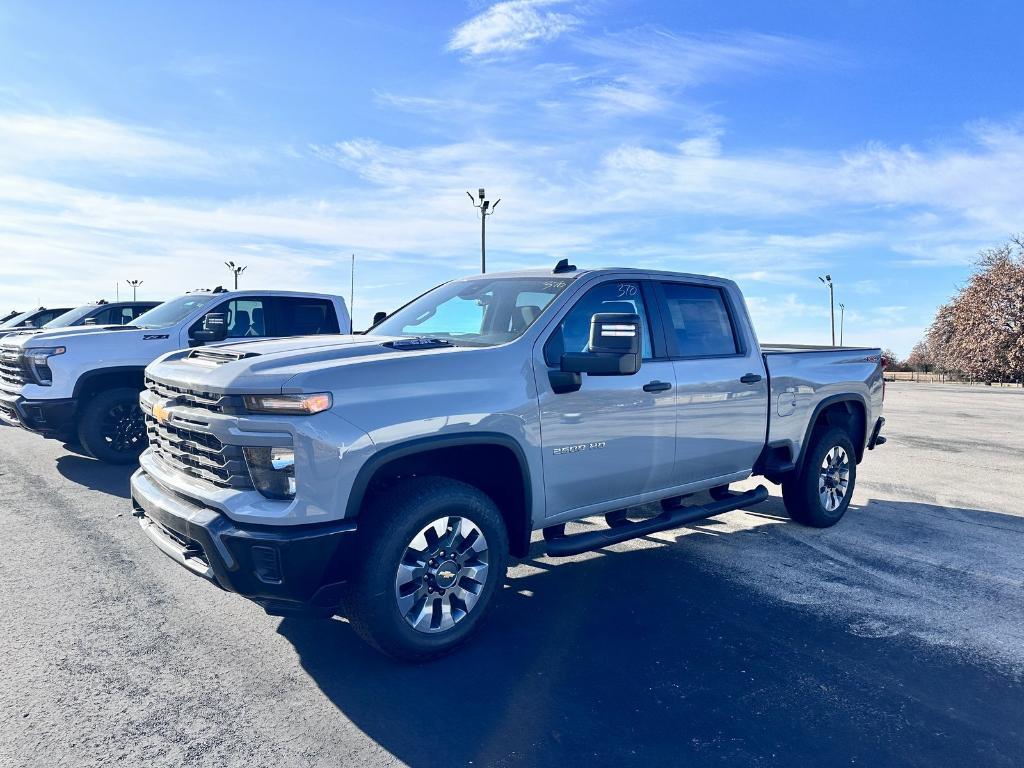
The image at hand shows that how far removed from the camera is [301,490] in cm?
328

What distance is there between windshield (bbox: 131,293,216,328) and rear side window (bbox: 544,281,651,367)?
6338mm

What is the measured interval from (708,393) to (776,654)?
1830 mm

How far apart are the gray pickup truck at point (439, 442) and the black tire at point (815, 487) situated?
1102 millimetres

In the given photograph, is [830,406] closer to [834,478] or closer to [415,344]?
[834,478]

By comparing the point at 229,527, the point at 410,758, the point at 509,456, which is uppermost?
the point at 509,456

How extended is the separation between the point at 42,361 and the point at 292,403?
629cm

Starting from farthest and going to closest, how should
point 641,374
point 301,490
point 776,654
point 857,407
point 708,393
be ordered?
point 857,407, point 708,393, point 641,374, point 776,654, point 301,490

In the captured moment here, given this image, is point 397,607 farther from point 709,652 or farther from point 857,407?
point 857,407

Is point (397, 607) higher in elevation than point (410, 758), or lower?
higher

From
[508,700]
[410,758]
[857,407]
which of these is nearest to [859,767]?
[508,700]

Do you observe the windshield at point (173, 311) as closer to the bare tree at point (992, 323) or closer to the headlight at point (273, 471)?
the headlight at point (273, 471)

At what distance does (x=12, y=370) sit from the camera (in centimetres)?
848

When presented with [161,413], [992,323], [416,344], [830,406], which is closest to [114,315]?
[161,413]

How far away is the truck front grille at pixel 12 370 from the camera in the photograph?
8266 mm
